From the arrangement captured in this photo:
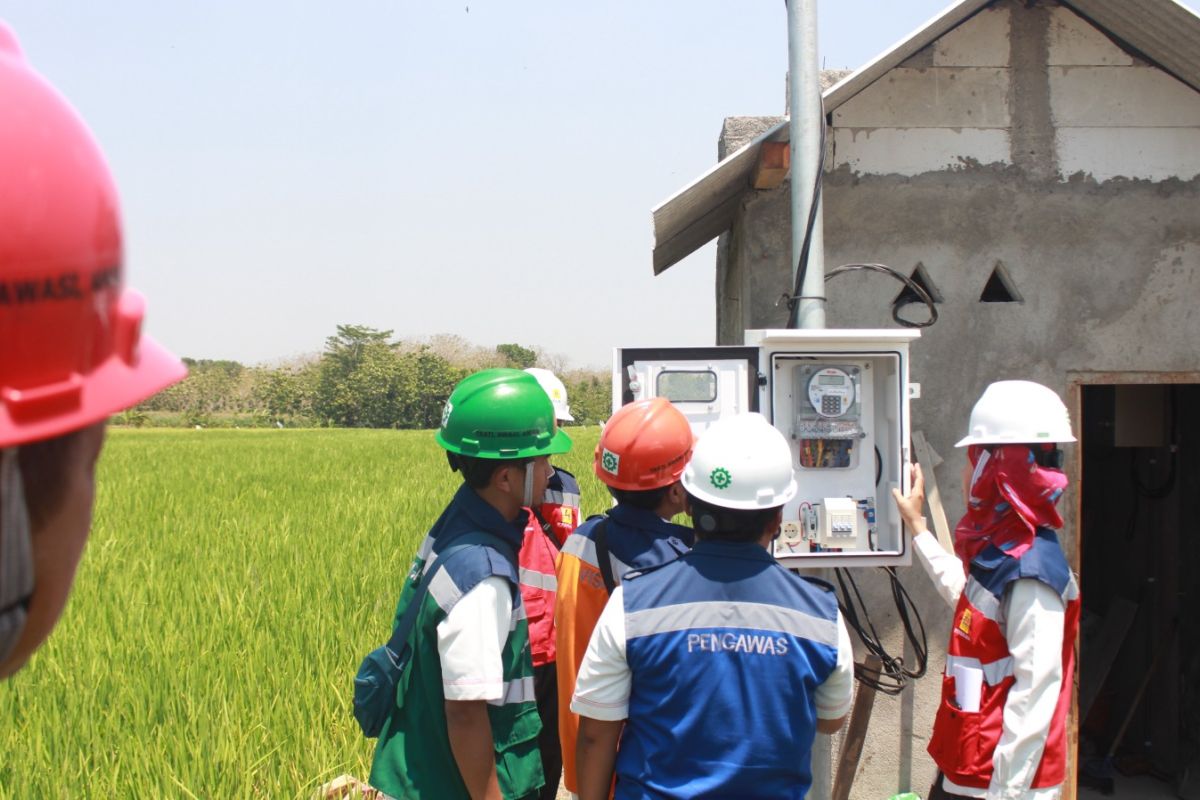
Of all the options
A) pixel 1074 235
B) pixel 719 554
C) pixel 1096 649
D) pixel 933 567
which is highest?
pixel 1074 235

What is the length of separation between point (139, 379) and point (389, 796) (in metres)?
1.82

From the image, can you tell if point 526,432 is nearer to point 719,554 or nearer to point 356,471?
point 719,554

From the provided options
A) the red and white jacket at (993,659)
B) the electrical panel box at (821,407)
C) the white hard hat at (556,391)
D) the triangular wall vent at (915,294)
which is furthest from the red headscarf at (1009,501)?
the white hard hat at (556,391)

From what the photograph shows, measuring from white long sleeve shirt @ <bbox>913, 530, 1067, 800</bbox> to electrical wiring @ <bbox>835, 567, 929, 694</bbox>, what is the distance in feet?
4.05

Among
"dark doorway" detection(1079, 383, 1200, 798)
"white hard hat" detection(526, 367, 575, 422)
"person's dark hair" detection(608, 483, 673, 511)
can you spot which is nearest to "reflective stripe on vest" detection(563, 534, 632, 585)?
"person's dark hair" detection(608, 483, 673, 511)

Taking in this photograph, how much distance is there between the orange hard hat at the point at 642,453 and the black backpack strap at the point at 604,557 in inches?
4.9

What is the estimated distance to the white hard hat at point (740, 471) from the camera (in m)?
2.38

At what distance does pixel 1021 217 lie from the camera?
455 cm

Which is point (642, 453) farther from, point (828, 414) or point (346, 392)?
point (346, 392)

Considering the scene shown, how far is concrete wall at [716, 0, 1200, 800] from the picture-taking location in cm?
452

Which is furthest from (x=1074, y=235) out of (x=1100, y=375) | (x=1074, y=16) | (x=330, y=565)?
(x=330, y=565)

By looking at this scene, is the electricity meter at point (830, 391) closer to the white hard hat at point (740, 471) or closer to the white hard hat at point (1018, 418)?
the white hard hat at point (1018, 418)

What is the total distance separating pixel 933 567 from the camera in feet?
11.5

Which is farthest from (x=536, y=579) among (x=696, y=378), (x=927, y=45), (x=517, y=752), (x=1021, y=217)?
(x=927, y=45)
